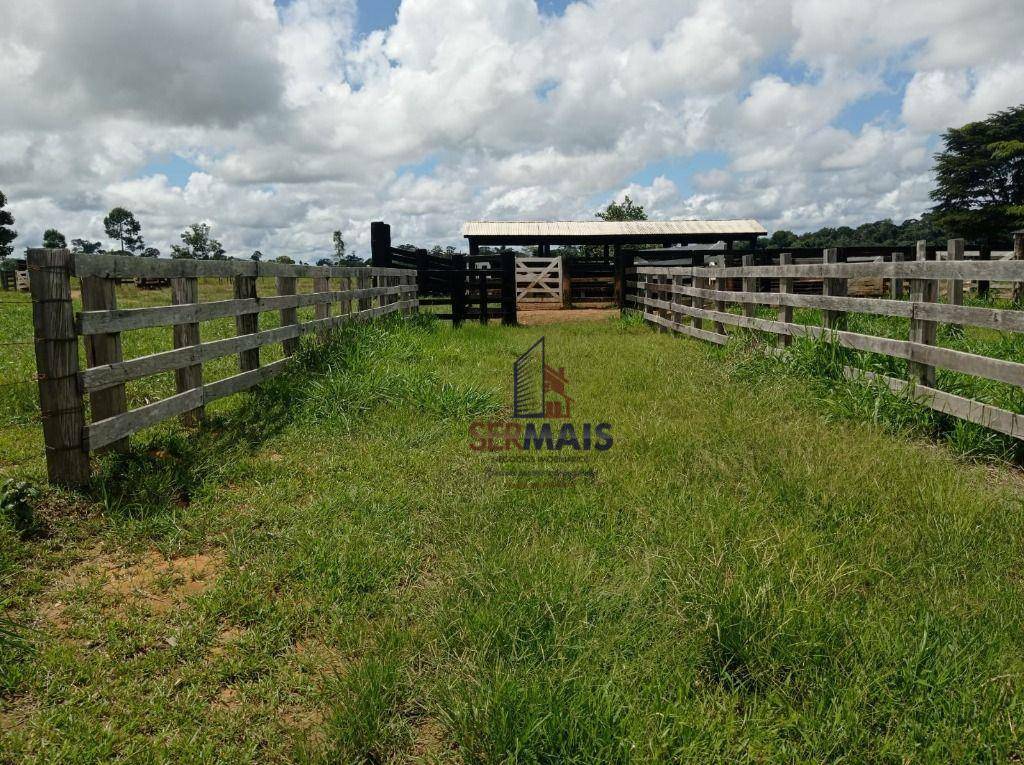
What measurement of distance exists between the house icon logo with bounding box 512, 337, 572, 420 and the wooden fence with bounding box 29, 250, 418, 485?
2.76 meters

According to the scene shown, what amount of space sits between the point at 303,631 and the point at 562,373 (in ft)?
19.3

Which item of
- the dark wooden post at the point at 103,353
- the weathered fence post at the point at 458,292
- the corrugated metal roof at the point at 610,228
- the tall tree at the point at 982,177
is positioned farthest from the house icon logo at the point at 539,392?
the tall tree at the point at 982,177

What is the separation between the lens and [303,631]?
9.41 ft

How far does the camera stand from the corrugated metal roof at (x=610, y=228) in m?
28.4

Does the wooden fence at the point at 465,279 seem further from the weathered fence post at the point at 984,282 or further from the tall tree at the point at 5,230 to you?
the tall tree at the point at 5,230

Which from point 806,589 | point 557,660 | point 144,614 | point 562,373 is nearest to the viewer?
point 557,660

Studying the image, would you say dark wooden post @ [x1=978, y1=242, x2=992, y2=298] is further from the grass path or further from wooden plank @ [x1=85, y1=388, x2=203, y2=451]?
wooden plank @ [x1=85, y1=388, x2=203, y2=451]

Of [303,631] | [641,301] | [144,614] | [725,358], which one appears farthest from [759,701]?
[641,301]

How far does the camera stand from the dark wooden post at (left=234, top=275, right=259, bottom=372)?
6816mm

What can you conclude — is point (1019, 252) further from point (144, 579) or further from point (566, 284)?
point (144, 579)

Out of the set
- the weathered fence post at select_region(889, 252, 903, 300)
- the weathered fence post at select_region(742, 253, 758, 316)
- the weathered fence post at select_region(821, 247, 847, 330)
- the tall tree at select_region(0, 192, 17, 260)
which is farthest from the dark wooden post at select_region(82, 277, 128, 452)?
the tall tree at select_region(0, 192, 17, 260)

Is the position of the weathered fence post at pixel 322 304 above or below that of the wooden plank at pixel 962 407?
above

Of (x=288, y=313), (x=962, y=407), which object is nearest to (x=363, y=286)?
(x=288, y=313)

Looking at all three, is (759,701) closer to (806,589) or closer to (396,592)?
(806,589)
